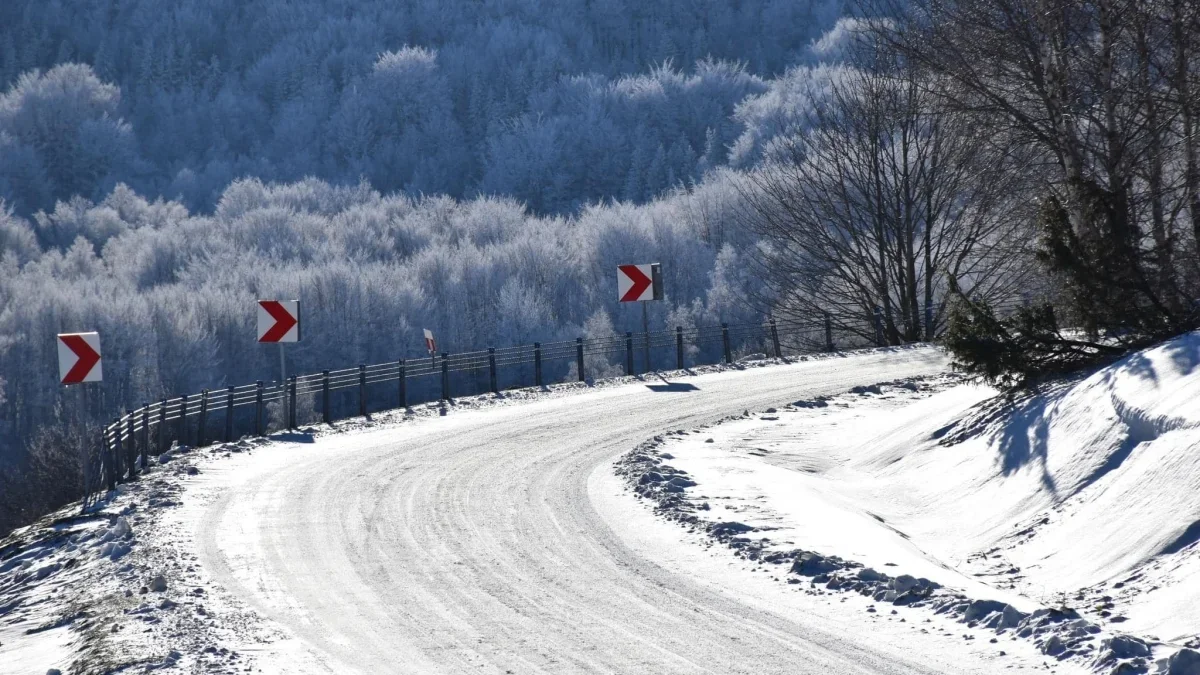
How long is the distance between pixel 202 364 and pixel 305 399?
13529mm

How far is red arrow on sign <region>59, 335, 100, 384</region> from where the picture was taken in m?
17.3

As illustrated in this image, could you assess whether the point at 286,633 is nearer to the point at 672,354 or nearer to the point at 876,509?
the point at 876,509

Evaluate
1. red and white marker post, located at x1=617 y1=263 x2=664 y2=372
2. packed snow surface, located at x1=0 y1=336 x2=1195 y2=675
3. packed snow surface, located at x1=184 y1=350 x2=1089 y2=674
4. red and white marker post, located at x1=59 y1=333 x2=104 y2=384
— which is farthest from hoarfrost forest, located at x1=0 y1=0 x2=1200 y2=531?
red and white marker post, located at x1=59 y1=333 x2=104 y2=384

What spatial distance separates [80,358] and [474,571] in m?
8.62

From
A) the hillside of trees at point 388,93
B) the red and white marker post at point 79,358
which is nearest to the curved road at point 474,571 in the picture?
the red and white marker post at point 79,358

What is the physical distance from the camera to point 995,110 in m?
19.1

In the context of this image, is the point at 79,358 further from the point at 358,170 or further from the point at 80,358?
the point at 358,170

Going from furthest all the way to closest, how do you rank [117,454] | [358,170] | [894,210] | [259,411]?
[358,170], [894,210], [259,411], [117,454]

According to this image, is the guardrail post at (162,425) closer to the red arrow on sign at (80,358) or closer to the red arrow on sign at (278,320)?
the red arrow on sign at (278,320)

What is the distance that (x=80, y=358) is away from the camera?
1748cm

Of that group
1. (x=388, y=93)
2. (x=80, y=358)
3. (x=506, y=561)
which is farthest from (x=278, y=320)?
(x=388, y=93)

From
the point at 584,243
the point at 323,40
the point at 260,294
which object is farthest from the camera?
the point at 323,40

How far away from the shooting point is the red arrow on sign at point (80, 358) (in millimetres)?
17328

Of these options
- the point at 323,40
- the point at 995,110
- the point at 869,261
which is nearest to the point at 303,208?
the point at 323,40
